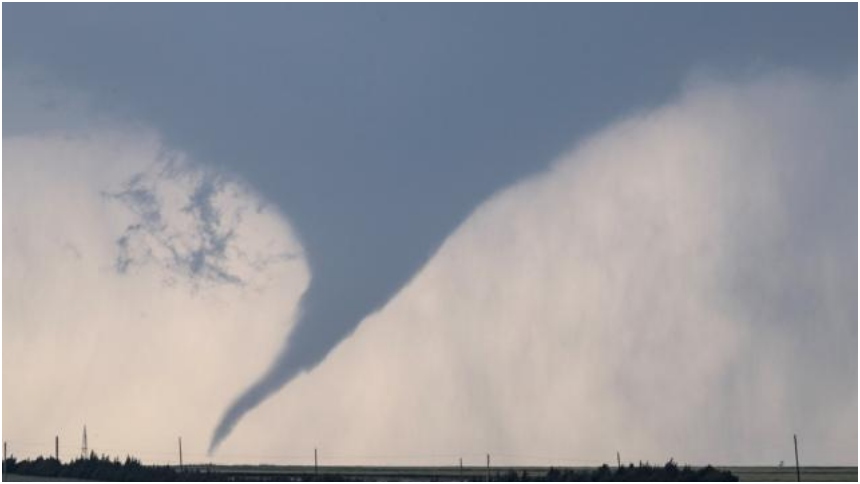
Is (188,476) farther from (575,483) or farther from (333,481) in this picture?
(575,483)

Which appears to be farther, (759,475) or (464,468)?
(464,468)

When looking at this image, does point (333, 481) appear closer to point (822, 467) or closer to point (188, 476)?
point (188, 476)

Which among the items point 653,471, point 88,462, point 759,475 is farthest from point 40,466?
point 759,475

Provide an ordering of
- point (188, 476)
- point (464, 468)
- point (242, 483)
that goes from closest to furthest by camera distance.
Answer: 1. point (242, 483)
2. point (188, 476)
3. point (464, 468)

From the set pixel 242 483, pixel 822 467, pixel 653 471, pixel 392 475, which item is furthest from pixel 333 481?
pixel 822 467

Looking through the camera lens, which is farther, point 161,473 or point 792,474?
point 792,474

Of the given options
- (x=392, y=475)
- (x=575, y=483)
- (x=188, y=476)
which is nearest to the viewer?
(x=575, y=483)

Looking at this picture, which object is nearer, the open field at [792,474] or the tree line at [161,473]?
the tree line at [161,473]

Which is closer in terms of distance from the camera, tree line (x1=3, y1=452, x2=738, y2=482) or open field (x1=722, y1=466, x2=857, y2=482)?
tree line (x1=3, y1=452, x2=738, y2=482)

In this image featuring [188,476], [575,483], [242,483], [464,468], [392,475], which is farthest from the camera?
[464,468]
